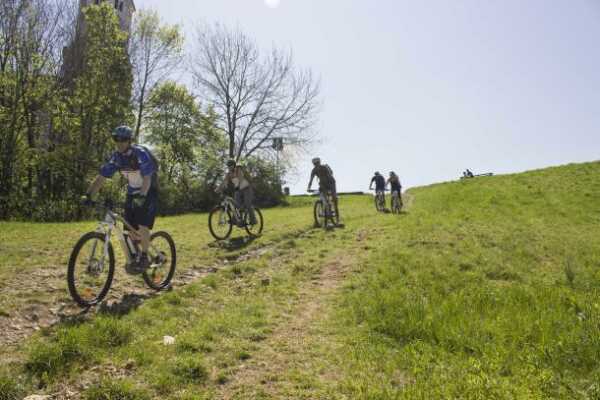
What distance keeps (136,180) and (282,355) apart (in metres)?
4.09

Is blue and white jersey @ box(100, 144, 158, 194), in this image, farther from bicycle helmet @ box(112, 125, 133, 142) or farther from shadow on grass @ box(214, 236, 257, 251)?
shadow on grass @ box(214, 236, 257, 251)

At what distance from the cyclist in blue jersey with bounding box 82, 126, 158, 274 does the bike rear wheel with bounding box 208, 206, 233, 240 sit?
20.2ft

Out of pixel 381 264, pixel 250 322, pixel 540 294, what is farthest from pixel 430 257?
pixel 250 322

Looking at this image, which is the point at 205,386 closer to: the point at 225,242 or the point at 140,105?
the point at 225,242

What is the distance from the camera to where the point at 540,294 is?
6559 mm

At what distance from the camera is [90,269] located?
19.7ft

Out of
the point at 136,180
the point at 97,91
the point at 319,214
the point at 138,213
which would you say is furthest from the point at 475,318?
the point at 97,91

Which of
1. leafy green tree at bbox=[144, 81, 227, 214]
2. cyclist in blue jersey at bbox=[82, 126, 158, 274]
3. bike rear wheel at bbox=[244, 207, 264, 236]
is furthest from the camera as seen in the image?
leafy green tree at bbox=[144, 81, 227, 214]

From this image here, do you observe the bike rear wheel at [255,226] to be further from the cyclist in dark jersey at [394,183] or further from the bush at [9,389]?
the cyclist in dark jersey at [394,183]

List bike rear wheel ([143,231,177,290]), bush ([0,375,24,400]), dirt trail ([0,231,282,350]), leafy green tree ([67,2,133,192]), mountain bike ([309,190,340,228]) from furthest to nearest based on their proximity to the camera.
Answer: leafy green tree ([67,2,133,192]), mountain bike ([309,190,340,228]), bike rear wheel ([143,231,177,290]), dirt trail ([0,231,282,350]), bush ([0,375,24,400])

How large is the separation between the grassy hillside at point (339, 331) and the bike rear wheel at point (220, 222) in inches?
111

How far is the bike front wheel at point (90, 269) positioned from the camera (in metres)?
5.69

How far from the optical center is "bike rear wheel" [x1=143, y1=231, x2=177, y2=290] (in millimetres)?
7312

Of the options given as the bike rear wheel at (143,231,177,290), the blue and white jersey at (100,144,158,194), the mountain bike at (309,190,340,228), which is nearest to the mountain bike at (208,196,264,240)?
the mountain bike at (309,190,340,228)
